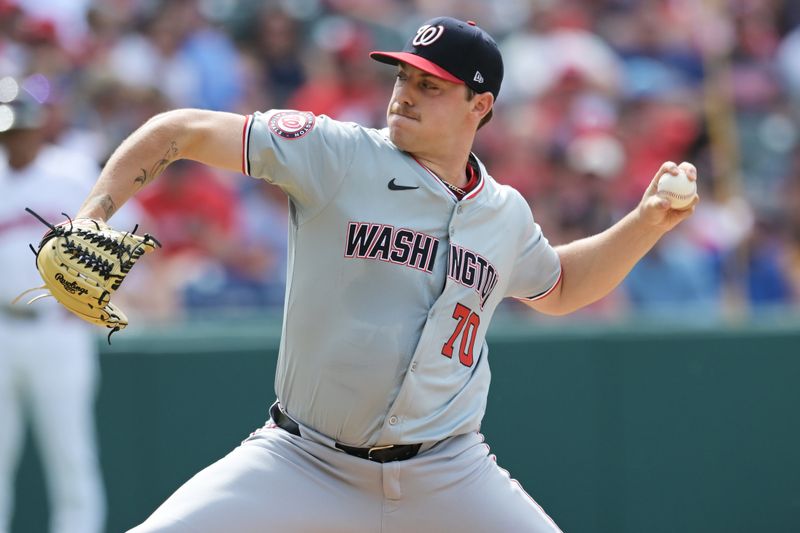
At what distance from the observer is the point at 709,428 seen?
6664 mm

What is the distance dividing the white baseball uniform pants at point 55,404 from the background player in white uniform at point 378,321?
2.59 metres

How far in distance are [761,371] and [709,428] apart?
17.3 inches

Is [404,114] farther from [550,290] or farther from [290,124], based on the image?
[550,290]

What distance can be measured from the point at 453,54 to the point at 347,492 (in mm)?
1357

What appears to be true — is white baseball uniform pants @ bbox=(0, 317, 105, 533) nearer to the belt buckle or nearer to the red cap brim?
the belt buckle

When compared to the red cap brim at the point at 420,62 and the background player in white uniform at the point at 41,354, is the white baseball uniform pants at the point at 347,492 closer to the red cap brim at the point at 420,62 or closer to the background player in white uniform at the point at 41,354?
the red cap brim at the point at 420,62

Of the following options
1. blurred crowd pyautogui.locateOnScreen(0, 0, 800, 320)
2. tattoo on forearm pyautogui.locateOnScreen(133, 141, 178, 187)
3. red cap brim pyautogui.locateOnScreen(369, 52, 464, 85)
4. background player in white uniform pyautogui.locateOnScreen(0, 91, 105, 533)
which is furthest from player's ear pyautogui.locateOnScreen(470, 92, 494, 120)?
blurred crowd pyautogui.locateOnScreen(0, 0, 800, 320)

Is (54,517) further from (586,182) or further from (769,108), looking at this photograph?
(769,108)

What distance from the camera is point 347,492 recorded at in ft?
11.7

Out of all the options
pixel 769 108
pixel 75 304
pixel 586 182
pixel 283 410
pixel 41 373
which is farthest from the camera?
pixel 769 108

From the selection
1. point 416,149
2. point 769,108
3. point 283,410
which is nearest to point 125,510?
point 283,410

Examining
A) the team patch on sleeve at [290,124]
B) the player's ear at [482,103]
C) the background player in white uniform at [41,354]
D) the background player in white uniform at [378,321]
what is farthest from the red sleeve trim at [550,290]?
the background player in white uniform at [41,354]

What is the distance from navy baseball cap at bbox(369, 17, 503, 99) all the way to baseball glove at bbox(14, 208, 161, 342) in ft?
3.35

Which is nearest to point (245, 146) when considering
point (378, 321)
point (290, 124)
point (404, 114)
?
point (290, 124)
